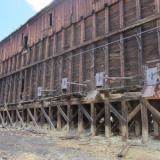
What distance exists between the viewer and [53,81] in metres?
20.1

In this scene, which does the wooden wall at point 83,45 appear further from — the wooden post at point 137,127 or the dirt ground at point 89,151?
the dirt ground at point 89,151

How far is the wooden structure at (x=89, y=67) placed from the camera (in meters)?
13.1

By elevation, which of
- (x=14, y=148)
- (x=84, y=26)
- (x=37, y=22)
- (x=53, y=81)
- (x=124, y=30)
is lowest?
(x=14, y=148)

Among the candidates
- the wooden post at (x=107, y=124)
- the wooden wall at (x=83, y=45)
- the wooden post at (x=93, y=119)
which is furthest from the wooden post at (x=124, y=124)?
the wooden post at (x=93, y=119)

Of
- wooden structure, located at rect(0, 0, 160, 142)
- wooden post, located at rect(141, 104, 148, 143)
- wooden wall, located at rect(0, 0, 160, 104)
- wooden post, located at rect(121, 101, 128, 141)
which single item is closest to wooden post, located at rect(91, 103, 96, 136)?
wooden structure, located at rect(0, 0, 160, 142)

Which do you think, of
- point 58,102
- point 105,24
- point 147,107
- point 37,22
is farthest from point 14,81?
point 147,107

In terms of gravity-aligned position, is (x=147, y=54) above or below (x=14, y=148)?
above

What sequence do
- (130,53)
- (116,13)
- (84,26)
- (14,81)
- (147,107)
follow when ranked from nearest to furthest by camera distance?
(147,107)
(130,53)
(116,13)
(84,26)
(14,81)

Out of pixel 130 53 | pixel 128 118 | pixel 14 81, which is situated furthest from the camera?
pixel 14 81

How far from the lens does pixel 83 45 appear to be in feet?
57.3

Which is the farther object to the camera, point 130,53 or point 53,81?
point 53,81

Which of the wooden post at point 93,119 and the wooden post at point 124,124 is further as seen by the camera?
the wooden post at point 93,119

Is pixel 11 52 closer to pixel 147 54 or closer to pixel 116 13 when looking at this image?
pixel 116 13

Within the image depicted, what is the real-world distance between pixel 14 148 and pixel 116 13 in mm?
9126
